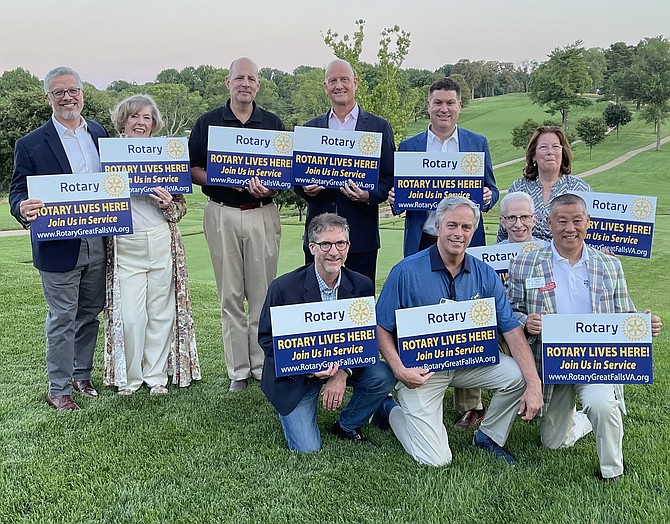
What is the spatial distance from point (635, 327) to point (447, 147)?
1966 mm

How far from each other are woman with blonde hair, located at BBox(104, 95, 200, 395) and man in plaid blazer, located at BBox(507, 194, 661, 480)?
2.80 m

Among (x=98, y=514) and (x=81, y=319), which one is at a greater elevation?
(x=81, y=319)

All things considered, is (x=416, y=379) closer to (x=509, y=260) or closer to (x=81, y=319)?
(x=509, y=260)

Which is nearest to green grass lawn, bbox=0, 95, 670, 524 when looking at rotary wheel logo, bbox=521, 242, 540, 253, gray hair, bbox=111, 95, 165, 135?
rotary wheel logo, bbox=521, 242, 540, 253

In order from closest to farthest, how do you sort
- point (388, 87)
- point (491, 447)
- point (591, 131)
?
point (491, 447) < point (388, 87) < point (591, 131)

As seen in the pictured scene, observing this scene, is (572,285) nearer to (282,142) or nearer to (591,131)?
(282,142)

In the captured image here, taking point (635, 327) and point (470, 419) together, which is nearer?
point (635, 327)

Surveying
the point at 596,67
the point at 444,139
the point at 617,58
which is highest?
the point at 617,58

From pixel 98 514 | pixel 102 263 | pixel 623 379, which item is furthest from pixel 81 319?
pixel 623 379

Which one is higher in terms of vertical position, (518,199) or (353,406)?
(518,199)

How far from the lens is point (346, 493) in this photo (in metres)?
3.73

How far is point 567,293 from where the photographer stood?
4.19m

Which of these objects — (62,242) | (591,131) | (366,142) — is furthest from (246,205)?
(591,131)

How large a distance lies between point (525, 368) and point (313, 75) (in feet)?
250
